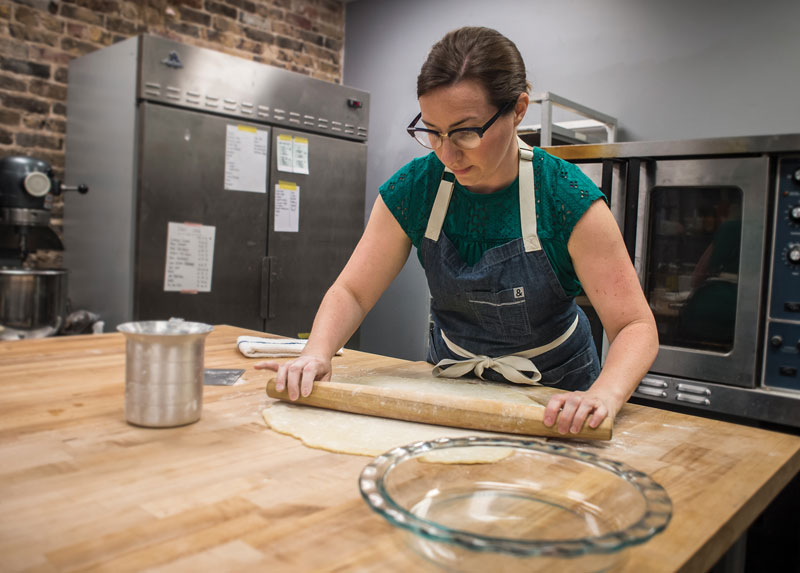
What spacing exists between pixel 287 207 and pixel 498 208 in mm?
2058

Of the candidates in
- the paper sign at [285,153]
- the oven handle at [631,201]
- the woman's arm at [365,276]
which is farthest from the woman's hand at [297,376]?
the paper sign at [285,153]

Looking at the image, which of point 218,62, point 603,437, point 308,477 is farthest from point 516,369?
point 218,62

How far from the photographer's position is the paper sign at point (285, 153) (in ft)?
10.6

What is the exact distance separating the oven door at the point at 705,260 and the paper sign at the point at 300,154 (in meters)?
1.77

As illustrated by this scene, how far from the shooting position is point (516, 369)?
1.35m

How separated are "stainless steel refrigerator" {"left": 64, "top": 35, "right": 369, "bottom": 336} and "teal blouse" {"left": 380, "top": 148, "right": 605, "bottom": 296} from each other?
1.68 m

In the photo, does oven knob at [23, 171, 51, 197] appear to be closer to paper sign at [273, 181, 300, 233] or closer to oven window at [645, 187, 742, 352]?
paper sign at [273, 181, 300, 233]

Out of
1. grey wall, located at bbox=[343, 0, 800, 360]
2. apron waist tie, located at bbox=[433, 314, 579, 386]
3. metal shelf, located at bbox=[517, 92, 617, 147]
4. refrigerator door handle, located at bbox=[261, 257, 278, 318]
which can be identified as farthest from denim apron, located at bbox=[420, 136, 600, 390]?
grey wall, located at bbox=[343, 0, 800, 360]

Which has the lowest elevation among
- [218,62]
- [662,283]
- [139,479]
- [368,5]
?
[139,479]

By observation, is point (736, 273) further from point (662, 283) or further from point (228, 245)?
point (228, 245)

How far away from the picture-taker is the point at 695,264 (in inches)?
85.1

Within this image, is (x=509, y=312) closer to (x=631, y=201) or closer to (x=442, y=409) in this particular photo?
(x=442, y=409)

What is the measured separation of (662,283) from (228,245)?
1946 mm

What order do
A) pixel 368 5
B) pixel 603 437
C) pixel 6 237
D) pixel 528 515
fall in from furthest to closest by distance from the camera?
pixel 368 5, pixel 6 237, pixel 603 437, pixel 528 515
